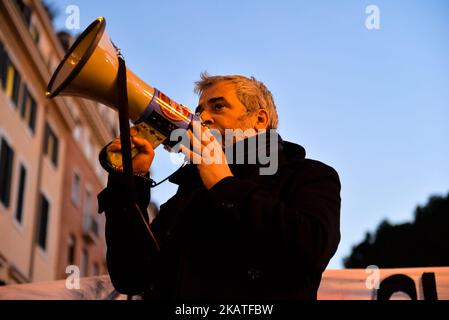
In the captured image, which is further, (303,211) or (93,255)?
(93,255)

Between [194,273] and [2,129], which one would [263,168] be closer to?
[194,273]

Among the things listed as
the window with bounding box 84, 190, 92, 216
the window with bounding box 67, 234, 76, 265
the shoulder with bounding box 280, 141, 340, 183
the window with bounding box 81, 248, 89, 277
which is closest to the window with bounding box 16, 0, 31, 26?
the window with bounding box 67, 234, 76, 265

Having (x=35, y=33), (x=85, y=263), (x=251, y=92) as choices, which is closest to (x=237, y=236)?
(x=251, y=92)

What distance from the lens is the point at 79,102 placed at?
3117 centimetres

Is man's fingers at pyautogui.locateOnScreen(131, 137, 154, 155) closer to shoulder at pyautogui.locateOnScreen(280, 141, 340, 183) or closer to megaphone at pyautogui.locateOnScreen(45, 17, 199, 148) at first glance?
megaphone at pyautogui.locateOnScreen(45, 17, 199, 148)

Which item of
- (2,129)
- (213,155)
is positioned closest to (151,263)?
(213,155)

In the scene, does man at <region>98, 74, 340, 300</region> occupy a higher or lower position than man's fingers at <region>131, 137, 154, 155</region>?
lower

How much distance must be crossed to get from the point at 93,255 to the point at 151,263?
95.7 ft

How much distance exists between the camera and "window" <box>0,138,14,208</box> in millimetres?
19672

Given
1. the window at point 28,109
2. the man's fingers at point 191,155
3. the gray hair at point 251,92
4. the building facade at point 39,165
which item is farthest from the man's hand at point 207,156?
the window at point 28,109

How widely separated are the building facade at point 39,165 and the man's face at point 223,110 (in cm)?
1641

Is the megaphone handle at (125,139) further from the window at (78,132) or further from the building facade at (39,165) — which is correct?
the window at (78,132)

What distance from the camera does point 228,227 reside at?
→ 274 centimetres

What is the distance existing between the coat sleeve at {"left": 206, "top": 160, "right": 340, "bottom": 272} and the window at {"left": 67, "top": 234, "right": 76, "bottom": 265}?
25409 mm
